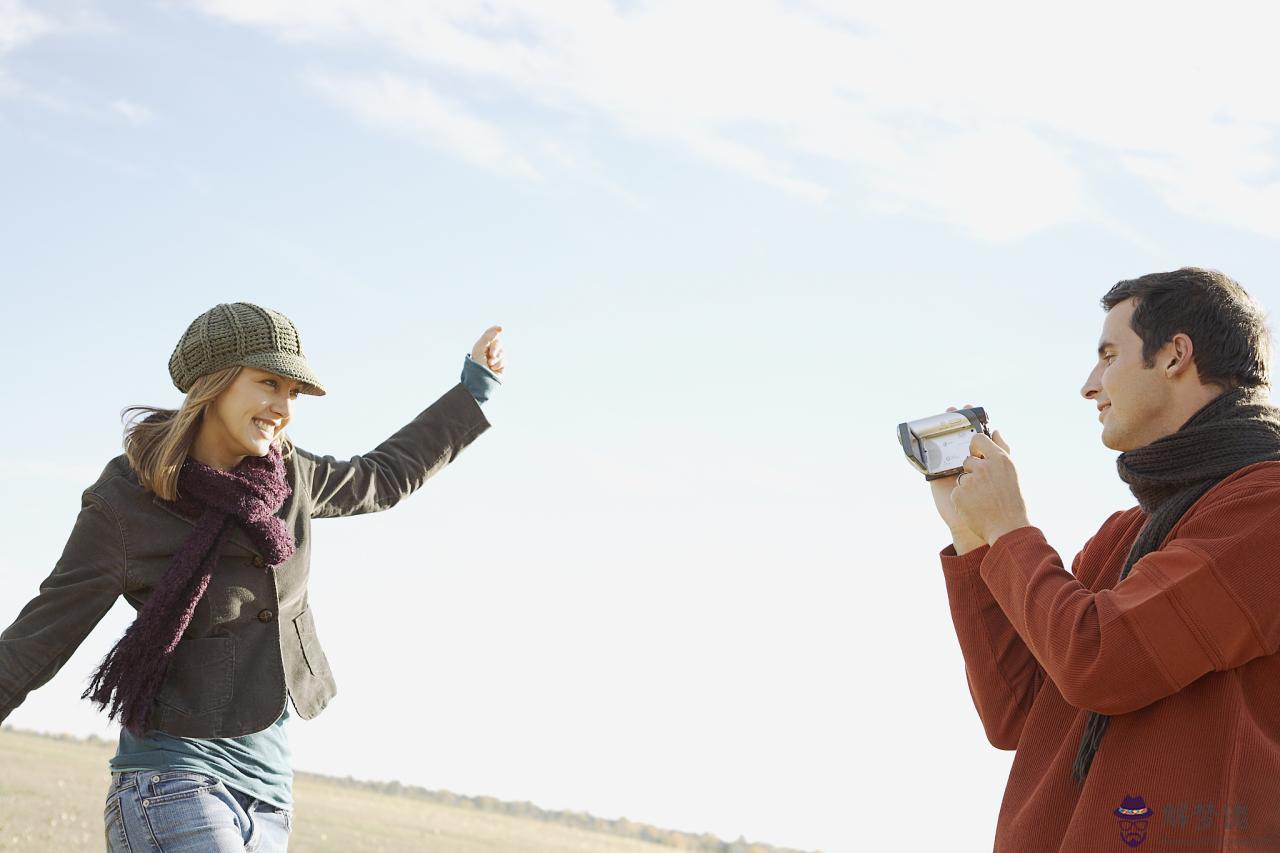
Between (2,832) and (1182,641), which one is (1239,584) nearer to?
(1182,641)

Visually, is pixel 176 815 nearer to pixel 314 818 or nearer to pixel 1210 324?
pixel 1210 324

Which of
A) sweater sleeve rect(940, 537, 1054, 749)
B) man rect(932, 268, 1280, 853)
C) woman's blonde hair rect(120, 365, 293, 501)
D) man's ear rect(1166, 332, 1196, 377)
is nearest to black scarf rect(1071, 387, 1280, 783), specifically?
man rect(932, 268, 1280, 853)

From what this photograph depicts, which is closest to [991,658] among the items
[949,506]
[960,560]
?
[960,560]

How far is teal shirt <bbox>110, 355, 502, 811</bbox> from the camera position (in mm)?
4102

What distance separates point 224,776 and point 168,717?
25 cm

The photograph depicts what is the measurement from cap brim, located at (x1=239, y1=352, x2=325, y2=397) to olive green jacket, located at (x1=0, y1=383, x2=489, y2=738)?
361mm

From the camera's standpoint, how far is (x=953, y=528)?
3754 millimetres

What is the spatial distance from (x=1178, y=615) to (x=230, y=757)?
109 inches

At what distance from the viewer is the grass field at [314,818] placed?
40.9 feet

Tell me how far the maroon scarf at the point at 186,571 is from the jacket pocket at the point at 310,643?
0.22 meters

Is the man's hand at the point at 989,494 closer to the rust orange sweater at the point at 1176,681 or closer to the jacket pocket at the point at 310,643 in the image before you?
the rust orange sweater at the point at 1176,681

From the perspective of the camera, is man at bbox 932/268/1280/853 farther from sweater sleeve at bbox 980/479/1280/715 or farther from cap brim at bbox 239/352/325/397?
cap brim at bbox 239/352/325/397

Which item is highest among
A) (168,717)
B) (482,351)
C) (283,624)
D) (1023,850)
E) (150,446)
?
(482,351)

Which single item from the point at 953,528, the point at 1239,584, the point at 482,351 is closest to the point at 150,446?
the point at 482,351
